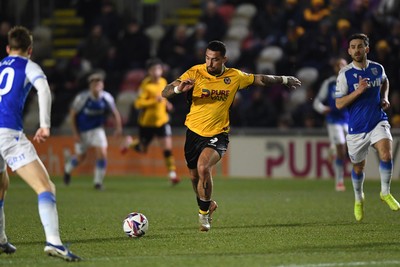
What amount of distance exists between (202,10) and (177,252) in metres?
19.7

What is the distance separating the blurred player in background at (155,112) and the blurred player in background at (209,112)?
842 cm

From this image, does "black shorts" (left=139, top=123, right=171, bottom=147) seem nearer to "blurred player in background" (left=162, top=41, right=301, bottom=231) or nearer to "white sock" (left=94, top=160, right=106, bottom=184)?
"white sock" (left=94, top=160, right=106, bottom=184)

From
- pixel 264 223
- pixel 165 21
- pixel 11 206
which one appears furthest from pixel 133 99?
pixel 264 223

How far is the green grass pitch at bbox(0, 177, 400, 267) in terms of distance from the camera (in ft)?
28.6

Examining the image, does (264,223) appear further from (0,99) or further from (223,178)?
(223,178)

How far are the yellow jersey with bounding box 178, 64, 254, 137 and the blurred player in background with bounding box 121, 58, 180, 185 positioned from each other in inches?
332

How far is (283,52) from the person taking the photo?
76.8 ft

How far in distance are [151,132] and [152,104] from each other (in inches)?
28.1

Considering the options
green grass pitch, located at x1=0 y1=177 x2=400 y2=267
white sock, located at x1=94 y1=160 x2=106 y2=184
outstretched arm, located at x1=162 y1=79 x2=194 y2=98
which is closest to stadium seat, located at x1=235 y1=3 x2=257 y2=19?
green grass pitch, located at x1=0 y1=177 x2=400 y2=267

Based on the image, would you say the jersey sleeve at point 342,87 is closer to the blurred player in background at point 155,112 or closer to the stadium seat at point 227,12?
the blurred player in background at point 155,112

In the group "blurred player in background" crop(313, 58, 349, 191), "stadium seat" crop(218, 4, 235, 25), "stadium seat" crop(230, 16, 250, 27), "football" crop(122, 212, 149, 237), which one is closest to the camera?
"football" crop(122, 212, 149, 237)

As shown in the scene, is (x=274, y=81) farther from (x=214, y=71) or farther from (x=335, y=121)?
(x=335, y=121)

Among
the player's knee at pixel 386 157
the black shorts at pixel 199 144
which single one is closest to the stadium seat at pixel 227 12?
the player's knee at pixel 386 157

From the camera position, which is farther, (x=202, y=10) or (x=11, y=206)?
(x=202, y=10)
